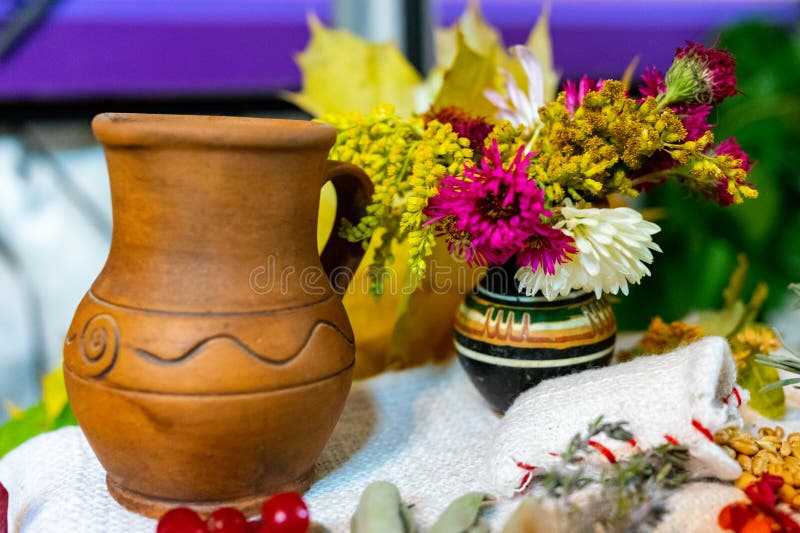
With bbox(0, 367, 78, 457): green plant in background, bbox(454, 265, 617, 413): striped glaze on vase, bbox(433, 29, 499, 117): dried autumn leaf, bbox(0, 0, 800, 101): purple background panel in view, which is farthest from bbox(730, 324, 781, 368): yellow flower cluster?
bbox(0, 0, 800, 101): purple background panel

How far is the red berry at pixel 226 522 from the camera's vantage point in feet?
1.55

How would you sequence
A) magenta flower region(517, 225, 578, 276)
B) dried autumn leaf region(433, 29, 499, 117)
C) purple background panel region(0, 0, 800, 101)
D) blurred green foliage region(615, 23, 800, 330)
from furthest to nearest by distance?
blurred green foliage region(615, 23, 800, 330)
purple background panel region(0, 0, 800, 101)
dried autumn leaf region(433, 29, 499, 117)
magenta flower region(517, 225, 578, 276)

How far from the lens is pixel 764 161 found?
1.53m

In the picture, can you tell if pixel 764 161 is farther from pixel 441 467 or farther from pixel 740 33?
pixel 441 467

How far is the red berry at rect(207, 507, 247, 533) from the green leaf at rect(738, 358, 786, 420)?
1.50ft

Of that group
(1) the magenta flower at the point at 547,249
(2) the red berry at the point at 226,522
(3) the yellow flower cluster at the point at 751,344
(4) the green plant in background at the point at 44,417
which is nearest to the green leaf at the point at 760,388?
(3) the yellow flower cluster at the point at 751,344

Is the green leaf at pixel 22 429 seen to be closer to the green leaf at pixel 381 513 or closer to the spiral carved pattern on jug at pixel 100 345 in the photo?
the spiral carved pattern on jug at pixel 100 345

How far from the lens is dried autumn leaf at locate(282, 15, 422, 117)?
3.12 ft

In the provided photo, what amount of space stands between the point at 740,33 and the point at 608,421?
50.5 inches

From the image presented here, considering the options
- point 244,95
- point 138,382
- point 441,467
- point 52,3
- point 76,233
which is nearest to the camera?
point 138,382

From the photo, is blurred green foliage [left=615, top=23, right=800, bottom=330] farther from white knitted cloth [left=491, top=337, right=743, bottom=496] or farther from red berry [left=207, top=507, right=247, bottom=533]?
red berry [left=207, top=507, right=247, bottom=533]

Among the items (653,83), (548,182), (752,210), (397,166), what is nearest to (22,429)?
(397,166)

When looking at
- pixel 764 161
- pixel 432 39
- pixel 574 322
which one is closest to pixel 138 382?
pixel 574 322

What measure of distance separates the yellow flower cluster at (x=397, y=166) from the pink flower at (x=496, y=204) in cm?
2
